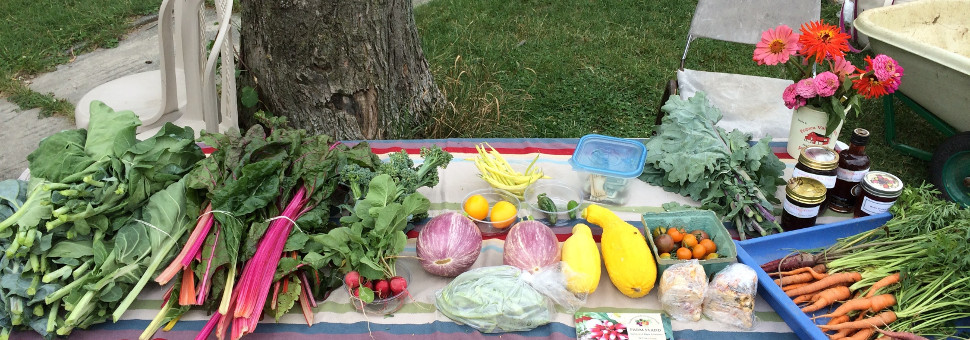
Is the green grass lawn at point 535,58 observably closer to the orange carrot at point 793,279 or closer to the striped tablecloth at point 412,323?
the striped tablecloth at point 412,323

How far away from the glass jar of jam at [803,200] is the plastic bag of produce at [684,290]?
1.85 feet

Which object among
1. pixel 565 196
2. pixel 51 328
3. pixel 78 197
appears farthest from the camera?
pixel 565 196

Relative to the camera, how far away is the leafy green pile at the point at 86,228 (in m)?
1.79

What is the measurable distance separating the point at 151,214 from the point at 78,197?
21cm

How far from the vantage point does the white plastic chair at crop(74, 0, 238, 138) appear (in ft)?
9.79

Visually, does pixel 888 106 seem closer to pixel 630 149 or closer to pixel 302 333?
pixel 630 149

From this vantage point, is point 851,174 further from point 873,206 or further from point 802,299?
point 802,299

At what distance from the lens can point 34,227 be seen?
183 centimetres

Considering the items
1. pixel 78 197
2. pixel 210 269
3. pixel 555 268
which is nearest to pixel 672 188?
pixel 555 268

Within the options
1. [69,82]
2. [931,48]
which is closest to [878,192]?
[931,48]

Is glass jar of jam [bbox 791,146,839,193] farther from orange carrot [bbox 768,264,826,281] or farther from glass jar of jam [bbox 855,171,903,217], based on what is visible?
orange carrot [bbox 768,264,826,281]

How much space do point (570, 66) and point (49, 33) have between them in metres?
4.69

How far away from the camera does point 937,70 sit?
10.2 ft

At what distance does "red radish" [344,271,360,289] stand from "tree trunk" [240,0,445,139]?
1721 mm
